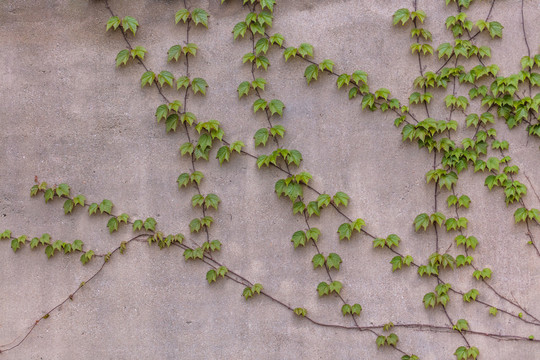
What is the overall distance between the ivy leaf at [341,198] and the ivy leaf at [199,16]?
57.2 inches

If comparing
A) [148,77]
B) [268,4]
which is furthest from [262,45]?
[148,77]

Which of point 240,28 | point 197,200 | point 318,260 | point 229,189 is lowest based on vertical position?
point 318,260

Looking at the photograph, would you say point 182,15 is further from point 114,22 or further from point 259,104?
point 259,104

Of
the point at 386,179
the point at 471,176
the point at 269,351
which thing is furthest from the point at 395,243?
the point at 269,351

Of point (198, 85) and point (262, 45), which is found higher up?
point (262, 45)

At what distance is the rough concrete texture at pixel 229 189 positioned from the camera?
11.0ft

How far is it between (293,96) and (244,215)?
88 centimetres

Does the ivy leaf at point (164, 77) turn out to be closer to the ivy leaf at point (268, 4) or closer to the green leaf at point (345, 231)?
the ivy leaf at point (268, 4)

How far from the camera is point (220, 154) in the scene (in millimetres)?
3367

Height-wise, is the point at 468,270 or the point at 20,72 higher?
the point at 20,72

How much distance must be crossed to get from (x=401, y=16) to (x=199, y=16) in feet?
4.44

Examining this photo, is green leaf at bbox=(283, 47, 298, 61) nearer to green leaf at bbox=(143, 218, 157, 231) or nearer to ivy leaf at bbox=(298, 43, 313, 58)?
ivy leaf at bbox=(298, 43, 313, 58)

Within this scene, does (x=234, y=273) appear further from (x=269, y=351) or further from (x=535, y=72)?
(x=535, y=72)

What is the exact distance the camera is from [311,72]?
3.35m
